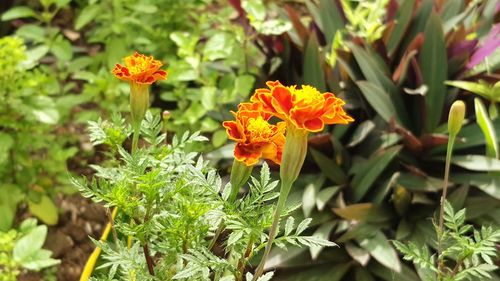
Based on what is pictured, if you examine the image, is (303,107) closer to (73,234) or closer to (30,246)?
(30,246)

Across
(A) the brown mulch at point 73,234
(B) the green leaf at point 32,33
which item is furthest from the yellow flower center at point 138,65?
(B) the green leaf at point 32,33

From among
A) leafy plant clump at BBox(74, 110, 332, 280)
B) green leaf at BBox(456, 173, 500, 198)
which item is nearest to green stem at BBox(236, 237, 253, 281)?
leafy plant clump at BBox(74, 110, 332, 280)

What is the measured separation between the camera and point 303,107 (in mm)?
729

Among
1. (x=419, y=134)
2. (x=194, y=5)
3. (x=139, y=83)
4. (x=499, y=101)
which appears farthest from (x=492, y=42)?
(x=139, y=83)

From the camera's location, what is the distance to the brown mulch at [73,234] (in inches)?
81.4

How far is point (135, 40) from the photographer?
223 cm

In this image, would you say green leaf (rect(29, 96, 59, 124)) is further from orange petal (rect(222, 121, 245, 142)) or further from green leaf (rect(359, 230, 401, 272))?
orange petal (rect(222, 121, 245, 142))

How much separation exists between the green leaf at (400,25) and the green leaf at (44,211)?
116cm

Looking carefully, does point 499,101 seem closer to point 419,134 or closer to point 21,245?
point 419,134

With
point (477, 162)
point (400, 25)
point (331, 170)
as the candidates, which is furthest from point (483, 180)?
point (400, 25)

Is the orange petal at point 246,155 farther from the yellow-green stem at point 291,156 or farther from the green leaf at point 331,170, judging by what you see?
the green leaf at point 331,170

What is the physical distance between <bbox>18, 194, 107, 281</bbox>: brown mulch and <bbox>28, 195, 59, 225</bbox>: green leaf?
88 millimetres

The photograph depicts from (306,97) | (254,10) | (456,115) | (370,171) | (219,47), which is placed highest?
(306,97)

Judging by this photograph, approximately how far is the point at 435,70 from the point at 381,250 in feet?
1.93
